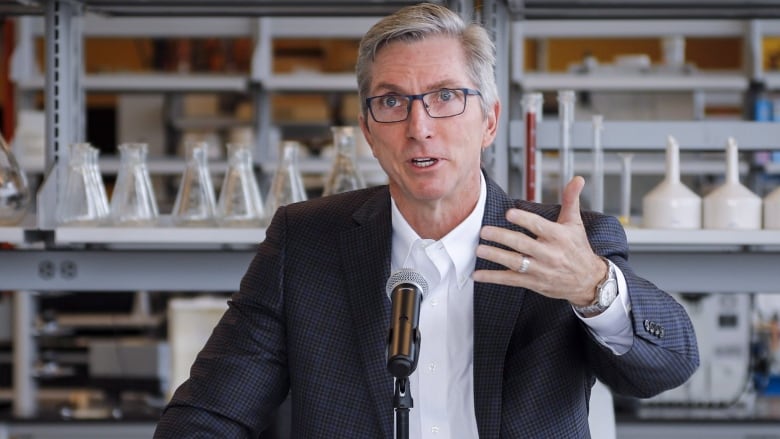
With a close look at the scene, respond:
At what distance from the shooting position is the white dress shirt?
152 cm

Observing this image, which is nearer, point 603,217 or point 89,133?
point 603,217

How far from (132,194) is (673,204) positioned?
40.3 inches

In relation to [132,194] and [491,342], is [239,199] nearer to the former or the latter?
[132,194]

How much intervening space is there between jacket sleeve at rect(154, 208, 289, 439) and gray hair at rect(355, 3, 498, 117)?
0.30 metres

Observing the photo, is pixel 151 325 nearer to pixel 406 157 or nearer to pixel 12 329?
pixel 12 329

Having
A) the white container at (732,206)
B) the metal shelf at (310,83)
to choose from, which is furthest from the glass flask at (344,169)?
the metal shelf at (310,83)

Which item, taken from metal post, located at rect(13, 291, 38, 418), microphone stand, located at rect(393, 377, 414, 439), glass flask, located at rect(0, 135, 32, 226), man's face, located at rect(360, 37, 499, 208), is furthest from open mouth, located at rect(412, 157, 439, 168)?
metal post, located at rect(13, 291, 38, 418)

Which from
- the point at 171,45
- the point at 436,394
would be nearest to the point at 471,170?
the point at 436,394

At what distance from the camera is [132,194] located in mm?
2115

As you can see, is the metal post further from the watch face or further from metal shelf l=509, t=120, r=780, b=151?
the watch face

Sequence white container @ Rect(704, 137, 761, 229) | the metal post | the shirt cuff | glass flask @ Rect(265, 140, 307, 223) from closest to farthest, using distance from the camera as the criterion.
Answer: the shirt cuff
white container @ Rect(704, 137, 761, 229)
glass flask @ Rect(265, 140, 307, 223)
the metal post

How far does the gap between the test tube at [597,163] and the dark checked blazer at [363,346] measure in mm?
503

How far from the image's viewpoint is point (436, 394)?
1.52m

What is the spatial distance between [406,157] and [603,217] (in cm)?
29
